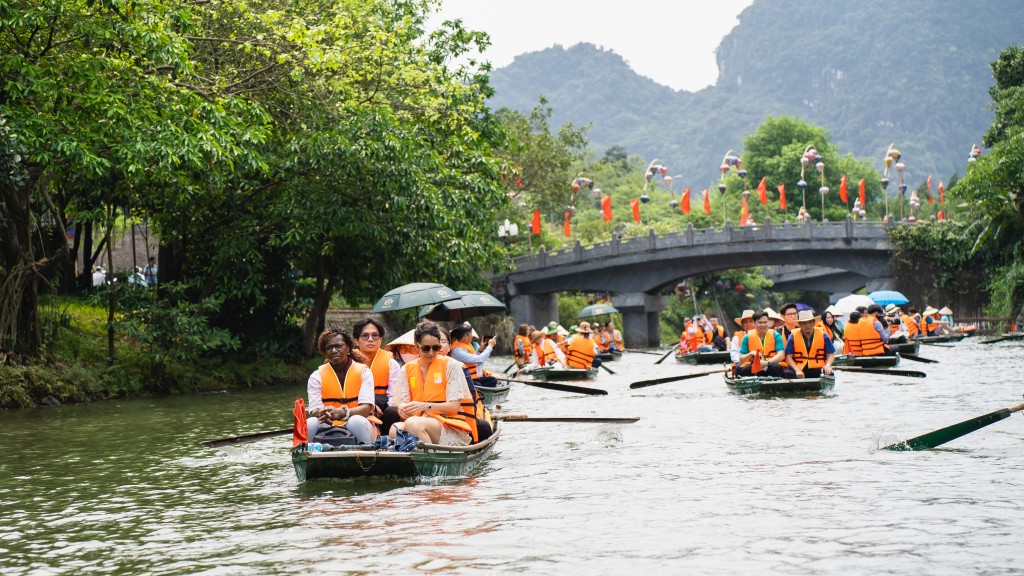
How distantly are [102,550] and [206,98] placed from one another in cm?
1490

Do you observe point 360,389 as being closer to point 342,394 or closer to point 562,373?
point 342,394

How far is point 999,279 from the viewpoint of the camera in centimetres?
4712

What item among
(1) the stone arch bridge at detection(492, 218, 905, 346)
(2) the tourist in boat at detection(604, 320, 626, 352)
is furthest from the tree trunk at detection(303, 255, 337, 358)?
(1) the stone arch bridge at detection(492, 218, 905, 346)

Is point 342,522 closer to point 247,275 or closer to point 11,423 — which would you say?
point 11,423

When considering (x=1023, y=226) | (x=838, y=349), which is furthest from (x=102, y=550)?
(x=1023, y=226)

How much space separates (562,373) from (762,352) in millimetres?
6606

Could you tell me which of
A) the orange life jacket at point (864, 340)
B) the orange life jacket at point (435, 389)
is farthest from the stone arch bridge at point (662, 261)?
the orange life jacket at point (435, 389)

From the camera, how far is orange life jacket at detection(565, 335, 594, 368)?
2647cm

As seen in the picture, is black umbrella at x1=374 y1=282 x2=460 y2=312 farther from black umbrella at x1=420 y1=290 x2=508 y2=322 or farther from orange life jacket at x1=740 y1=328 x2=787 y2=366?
orange life jacket at x1=740 y1=328 x2=787 y2=366

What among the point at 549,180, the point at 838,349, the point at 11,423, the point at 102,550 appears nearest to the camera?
the point at 102,550

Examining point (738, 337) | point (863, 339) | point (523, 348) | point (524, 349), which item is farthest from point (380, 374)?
point (523, 348)

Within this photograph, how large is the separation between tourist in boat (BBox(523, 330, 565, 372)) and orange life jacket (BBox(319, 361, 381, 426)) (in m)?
15.2

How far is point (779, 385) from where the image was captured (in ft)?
61.0

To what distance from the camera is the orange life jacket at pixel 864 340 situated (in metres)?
24.5
